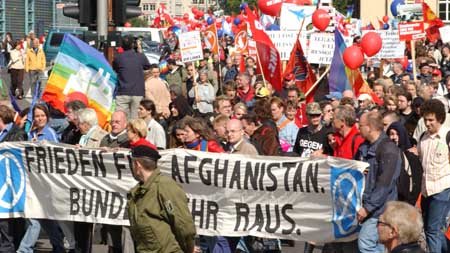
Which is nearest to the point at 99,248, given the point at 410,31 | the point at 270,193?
the point at 270,193

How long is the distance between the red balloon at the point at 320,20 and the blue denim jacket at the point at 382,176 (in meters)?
14.5

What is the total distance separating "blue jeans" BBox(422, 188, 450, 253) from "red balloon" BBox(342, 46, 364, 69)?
27.3 feet

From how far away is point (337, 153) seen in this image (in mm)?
11133

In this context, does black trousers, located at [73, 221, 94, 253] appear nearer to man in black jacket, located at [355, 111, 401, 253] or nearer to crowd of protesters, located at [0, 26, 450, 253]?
crowd of protesters, located at [0, 26, 450, 253]

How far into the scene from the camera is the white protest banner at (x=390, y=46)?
897 inches

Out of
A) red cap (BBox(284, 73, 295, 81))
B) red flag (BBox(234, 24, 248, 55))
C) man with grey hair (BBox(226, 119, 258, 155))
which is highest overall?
man with grey hair (BBox(226, 119, 258, 155))

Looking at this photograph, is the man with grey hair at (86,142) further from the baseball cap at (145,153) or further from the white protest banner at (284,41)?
the white protest banner at (284,41)

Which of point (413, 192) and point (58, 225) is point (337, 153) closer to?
point (413, 192)

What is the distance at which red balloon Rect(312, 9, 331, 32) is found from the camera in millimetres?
24547

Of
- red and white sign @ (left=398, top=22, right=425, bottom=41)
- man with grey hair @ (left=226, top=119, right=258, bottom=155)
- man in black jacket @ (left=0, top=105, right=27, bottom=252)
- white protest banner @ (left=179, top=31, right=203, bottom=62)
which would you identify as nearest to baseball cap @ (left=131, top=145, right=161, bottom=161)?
man with grey hair @ (left=226, top=119, right=258, bottom=155)

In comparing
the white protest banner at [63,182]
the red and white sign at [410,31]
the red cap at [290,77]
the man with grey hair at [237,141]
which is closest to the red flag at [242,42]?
the red and white sign at [410,31]

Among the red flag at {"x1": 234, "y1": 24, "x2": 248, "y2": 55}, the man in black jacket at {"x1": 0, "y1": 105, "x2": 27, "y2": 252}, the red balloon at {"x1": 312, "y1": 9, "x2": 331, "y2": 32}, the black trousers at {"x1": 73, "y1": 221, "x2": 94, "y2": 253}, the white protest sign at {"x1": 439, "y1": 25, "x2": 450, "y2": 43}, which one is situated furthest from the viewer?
the red flag at {"x1": 234, "y1": 24, "x2": 248, "y2": 55}

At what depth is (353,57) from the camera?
1962cm

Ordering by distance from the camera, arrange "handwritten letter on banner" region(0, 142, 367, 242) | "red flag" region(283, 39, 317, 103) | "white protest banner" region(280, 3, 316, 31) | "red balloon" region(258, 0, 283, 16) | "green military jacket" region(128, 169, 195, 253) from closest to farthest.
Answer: "green military jacket" region(128, 169, 195, 253)
"handwritten letter on banner" region(0, 142, 367, 242)
"red flag" region(283, 39, 317, 103)
"white protest banner" region(280, 3, 316, 31)
"red balloon" region(258, 0, 283, 16)
